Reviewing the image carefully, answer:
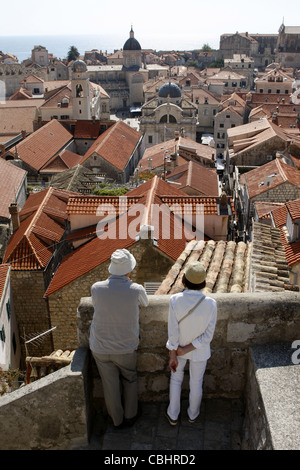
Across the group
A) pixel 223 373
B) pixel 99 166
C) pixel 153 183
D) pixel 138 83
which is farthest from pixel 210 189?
pixel 138 83

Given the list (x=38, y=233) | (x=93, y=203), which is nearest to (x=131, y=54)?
(x=38, y=233)

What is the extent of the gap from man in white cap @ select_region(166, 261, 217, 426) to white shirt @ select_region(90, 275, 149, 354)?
0.35m

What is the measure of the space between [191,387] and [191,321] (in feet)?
2.60

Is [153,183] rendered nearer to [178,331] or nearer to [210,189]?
[210,189]

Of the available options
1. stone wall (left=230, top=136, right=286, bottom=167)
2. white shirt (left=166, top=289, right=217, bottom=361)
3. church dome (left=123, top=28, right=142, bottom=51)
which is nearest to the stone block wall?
white shirt (left=166, top=289, right=217, bottom=361)

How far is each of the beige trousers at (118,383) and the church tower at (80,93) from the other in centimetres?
4930

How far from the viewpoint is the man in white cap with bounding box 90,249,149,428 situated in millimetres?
4617

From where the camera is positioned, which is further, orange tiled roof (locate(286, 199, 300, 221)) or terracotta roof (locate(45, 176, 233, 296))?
orange tiled roof (locate(286, 199, 300, 221))

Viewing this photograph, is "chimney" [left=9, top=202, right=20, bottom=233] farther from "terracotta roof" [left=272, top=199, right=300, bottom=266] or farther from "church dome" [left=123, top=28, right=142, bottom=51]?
"church dome" [left=123, top=28, right=142, bottom=51]

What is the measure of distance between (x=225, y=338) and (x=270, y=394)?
0.95 meters

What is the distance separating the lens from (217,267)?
307 inches

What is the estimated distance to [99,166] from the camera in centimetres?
3384

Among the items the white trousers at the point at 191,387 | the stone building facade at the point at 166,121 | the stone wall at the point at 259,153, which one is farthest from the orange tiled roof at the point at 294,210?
the stone building facade at the point at 166,121

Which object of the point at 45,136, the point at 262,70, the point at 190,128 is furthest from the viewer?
the point at 262,70
